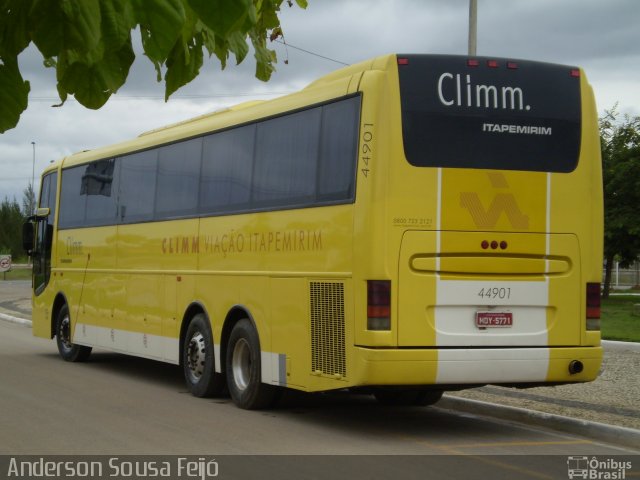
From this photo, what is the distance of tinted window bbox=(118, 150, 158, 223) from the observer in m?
16.0

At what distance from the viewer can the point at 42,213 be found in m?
20.6

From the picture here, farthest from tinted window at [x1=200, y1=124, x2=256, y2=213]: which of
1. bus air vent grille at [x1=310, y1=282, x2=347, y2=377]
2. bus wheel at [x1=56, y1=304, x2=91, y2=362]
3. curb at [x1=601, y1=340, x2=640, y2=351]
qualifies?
curb at [x1=601, y1=340, x2=640, y2=351]

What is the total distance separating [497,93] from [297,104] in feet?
7.60

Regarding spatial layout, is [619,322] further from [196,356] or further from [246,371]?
[246,371]

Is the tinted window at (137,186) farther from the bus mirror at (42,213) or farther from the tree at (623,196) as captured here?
the tree at (623,196)

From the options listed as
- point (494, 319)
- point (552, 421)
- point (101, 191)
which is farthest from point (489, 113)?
point (101, 191)

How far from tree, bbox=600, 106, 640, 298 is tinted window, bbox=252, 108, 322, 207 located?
26195 mm

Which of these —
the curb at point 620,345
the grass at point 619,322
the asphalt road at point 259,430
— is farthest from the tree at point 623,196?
the asphalt road at point 259,430

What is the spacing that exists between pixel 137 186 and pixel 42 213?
494 centimetres

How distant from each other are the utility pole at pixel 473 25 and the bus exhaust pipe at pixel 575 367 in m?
9.40

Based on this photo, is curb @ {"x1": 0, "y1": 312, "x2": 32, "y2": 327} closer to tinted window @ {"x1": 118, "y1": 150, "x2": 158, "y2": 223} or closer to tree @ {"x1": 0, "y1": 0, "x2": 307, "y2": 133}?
tinted window @ {"x1": 118, "y1": 150, "x2": 158, "y2": 223}
